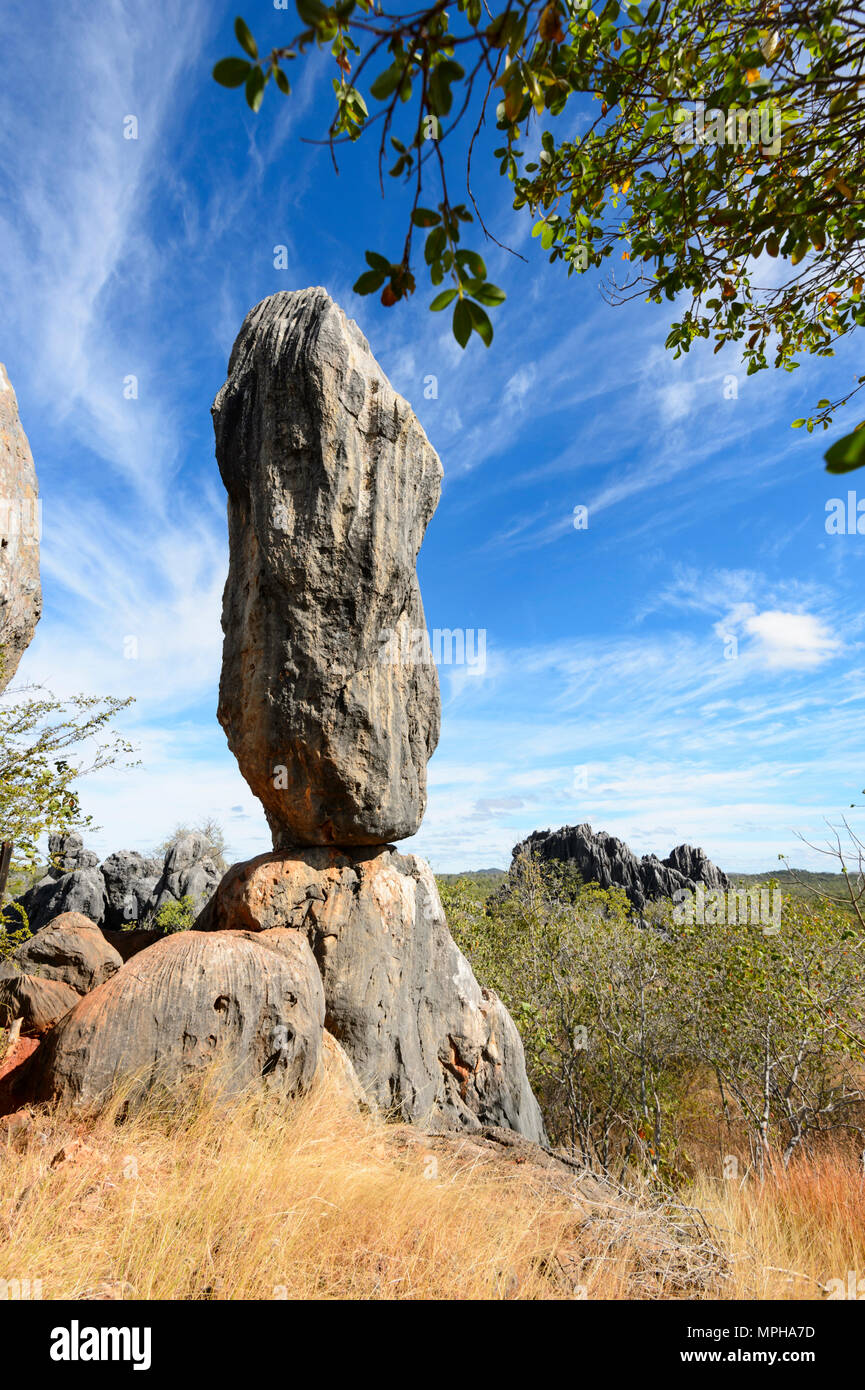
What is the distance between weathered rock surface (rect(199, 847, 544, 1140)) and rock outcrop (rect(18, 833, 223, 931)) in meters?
20.0

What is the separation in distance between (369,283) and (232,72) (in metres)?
0.49

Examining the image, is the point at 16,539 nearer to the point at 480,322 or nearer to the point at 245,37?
the point at 245,37

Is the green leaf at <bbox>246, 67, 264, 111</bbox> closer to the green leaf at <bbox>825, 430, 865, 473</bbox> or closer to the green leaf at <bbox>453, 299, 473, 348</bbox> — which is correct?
the green leaf at <bbox>453, 299, 473, 348</bbox>

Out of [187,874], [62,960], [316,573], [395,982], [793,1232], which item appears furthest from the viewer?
[187,874]

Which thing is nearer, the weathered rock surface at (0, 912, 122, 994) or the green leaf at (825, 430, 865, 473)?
the green leaf at (825, 430, 865, 473)

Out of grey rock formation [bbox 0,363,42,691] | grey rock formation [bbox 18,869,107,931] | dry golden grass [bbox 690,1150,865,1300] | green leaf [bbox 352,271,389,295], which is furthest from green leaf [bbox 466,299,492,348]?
grey rock formation [bbox 18,869,107,931]

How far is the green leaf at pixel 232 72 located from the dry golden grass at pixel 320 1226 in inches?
183

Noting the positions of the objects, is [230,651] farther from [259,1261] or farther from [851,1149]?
[851,1149]

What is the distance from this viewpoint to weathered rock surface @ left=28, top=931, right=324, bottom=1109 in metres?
5.11

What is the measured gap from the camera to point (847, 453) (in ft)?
2.79

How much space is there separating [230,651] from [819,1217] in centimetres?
859

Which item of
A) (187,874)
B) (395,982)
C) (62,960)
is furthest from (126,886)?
(395,982)

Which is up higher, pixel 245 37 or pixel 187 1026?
pixel 245 37
